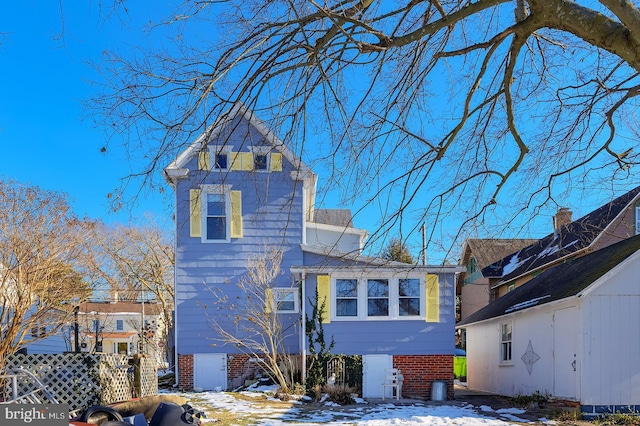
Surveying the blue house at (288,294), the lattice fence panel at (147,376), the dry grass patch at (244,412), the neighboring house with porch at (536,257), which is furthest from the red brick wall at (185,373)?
the neighboring house with porch at (536,257)

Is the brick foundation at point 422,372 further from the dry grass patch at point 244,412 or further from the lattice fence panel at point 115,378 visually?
the lattice fence panel at point 115,378

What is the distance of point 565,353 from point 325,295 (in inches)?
243

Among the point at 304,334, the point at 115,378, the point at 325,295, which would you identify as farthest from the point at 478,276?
the point at 115,378

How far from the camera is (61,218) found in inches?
481

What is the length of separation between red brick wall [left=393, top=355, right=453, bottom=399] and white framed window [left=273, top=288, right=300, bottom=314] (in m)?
3.30

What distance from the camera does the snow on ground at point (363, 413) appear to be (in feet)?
31.3

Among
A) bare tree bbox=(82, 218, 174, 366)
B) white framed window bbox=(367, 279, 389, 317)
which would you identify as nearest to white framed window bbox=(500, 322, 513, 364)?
white framed window bbox=(367, 279, 389, 317)

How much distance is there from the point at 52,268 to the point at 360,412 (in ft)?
25.7

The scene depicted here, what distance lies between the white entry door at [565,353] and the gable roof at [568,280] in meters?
0.47

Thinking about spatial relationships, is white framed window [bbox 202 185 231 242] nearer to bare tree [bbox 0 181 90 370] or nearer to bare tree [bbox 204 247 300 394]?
bare tree [bbox 204 247 300 394]

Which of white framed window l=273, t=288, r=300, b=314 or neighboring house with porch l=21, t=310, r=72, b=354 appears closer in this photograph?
neighboring house with porch l=21, t=310, r=72, b=354

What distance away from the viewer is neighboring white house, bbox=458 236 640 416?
1042 centimetres

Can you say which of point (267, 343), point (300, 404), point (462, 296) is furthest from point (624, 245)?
point (462, 296)

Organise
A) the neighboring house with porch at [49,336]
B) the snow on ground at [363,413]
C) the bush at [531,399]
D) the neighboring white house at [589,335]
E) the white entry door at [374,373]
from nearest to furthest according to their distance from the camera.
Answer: the snow on ground at [363,413] → the neighboring white house at [589,335] → the bush at [531,399] → the neighboring house with porch at [49,336] → the white entry door at [374,373]
